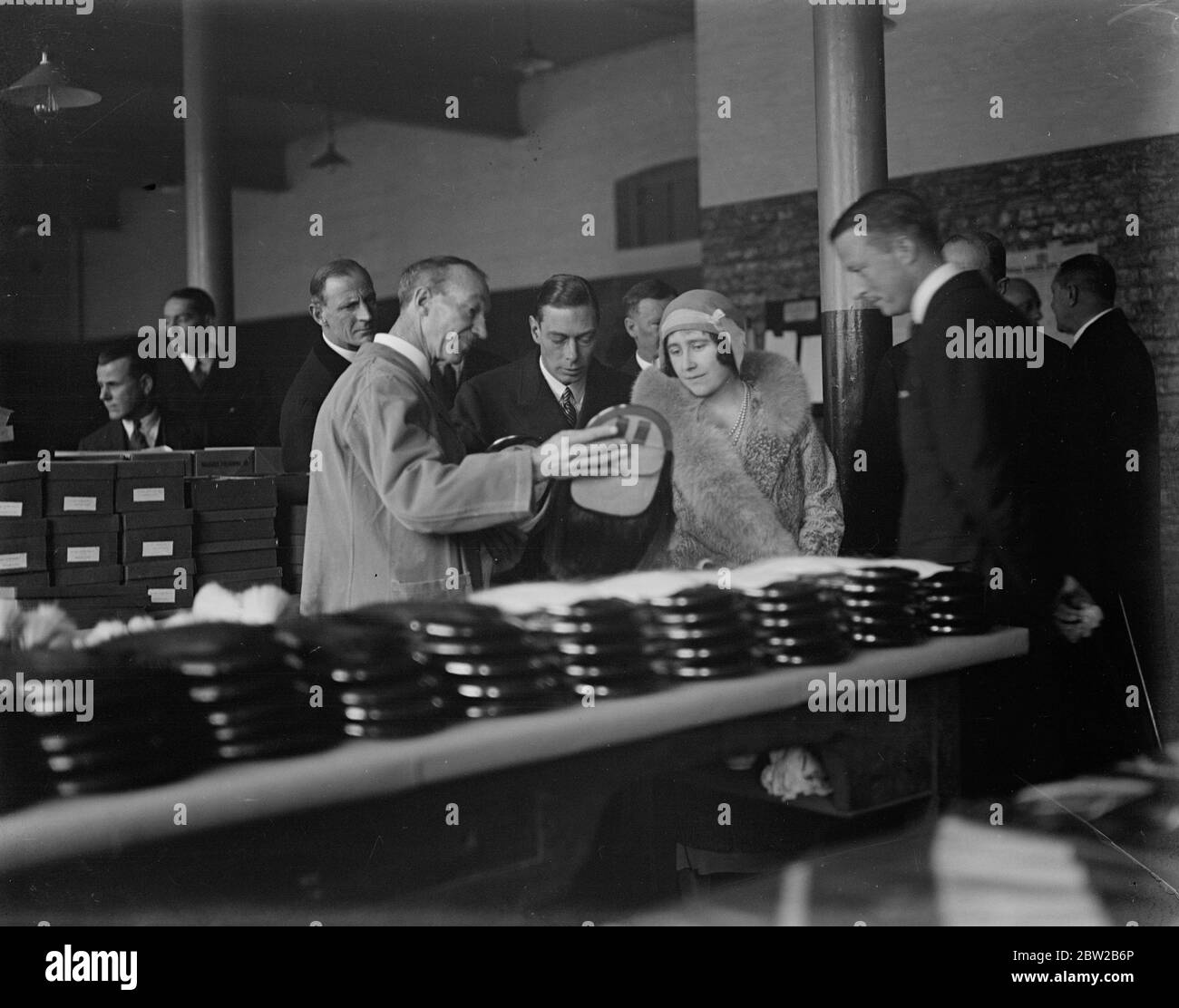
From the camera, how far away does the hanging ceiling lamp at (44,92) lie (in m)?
3.46

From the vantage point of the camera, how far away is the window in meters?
3.47

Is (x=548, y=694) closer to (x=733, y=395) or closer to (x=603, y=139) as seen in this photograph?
(x=733, y=395)

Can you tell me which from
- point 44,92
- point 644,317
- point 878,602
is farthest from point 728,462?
point 44,92

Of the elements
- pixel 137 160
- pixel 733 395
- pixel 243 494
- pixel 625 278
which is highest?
pixel 137 160

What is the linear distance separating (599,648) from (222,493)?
1.16 m

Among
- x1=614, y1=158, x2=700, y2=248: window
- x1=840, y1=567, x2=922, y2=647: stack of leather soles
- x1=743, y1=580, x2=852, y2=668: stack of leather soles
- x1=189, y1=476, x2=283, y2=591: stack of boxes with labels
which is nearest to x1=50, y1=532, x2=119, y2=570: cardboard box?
x1=189, y1=476, x2=283, y2=591: stack of boxes with labels

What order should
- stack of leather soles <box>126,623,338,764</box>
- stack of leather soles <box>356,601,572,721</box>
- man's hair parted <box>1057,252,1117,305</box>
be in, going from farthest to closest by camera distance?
1. man's hair parted <box>1057,252,1117,305</box>
2. stack of leather soles <box>356,601,572,721</box>
3. stack of leather soles <box>126,623,338,764</box>

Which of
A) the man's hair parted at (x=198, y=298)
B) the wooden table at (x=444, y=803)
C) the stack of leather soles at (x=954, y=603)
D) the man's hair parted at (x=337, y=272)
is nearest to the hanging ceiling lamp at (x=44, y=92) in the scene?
the man's hair parted at (x=198, y=298)

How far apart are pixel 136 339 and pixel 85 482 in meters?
0.43

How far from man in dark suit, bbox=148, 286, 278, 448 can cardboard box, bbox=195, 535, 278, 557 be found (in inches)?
10.7

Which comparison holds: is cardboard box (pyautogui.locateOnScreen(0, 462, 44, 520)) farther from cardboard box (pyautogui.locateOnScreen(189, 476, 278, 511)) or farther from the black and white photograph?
cardboard box (pyautogui.locateOnScreen(189, 476, 278, 511))

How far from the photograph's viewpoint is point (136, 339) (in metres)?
3.47

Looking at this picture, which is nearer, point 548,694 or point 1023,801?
point 548,694
